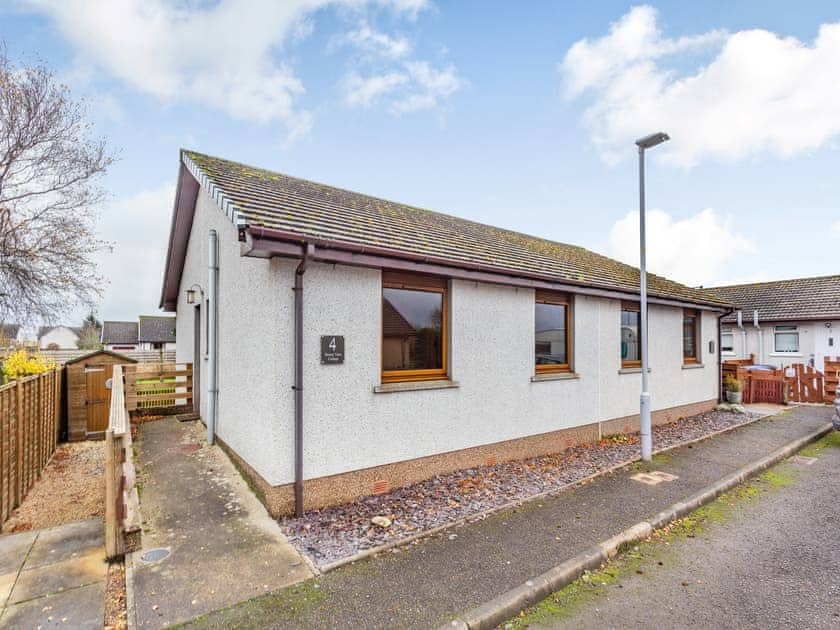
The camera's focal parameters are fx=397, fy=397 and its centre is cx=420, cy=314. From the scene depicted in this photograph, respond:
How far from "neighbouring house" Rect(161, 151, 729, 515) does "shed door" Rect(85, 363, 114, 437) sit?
264 cm

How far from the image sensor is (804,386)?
13.7 m

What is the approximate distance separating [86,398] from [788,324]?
27.5 m

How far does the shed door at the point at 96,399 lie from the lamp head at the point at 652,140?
1330 cm

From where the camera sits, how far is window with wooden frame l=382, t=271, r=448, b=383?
5691 millimetres

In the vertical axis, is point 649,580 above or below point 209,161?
below

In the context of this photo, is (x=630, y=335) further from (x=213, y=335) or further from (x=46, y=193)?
(x=46, y=193)

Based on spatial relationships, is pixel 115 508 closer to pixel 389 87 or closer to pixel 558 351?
pixel 558 351

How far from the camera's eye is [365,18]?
953 cm

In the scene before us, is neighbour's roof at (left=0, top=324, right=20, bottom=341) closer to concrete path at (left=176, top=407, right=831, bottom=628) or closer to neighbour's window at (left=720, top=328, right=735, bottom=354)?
concrete path at (left=176, top=407, right=831, bottom=628)

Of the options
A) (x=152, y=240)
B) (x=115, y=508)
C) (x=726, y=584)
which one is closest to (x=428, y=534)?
(x=726, y=584)

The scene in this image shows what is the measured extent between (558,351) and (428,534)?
485cm

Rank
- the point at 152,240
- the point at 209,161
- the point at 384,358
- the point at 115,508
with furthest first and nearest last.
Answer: the point at 152,240
the point at 209,161
the point at 384,358
the point at 115,508

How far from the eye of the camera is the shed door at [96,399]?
393 inches

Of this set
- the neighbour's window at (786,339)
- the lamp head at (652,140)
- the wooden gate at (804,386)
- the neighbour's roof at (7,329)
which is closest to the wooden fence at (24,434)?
the neighbour's roof at (7,329)
